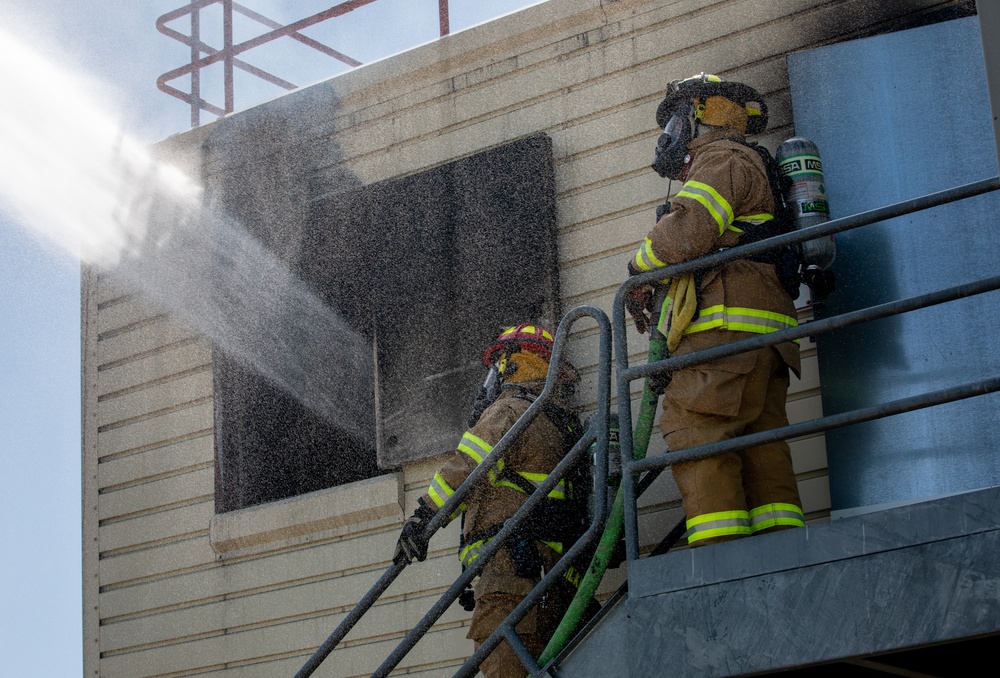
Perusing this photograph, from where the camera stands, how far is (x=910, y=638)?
3.56 meters

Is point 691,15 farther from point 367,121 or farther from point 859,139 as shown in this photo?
point 367,121

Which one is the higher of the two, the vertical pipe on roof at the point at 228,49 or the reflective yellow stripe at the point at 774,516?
the vertical pipe on roof at the point at 228,49

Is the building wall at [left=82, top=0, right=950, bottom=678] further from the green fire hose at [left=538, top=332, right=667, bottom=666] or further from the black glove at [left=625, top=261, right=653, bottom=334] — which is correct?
the green fire hose at [left=538, top=332, right=667, bottom=666]

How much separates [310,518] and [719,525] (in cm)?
311

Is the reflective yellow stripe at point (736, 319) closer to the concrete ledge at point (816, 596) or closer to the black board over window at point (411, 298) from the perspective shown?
the concrete ledge at point (816, 596)

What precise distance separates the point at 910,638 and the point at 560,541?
191 centimetres

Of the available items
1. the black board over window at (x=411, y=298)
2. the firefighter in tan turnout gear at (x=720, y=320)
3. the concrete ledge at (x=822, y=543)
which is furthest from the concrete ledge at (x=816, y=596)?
the black board over window at (x=411, y=298)

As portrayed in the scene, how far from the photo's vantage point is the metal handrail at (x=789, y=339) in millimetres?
3689

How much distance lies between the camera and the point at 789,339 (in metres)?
3.98

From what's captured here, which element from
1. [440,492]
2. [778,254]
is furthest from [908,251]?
[440,492]

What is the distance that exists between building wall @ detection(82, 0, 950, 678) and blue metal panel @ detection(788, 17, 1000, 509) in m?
0.41

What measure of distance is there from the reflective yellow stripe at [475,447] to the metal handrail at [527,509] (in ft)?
0.53

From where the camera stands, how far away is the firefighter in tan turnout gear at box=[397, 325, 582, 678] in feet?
16.9

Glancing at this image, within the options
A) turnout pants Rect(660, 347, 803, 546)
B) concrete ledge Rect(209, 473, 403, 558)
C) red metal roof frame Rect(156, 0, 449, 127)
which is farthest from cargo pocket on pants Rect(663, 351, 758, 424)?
red metal roof frame Rect(156, 0, 449, 127)
